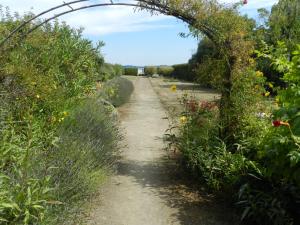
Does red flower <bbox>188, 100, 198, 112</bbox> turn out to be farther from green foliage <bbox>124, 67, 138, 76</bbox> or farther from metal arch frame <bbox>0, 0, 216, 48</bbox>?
green foliage <bbox>124, 67, 138, 76</bbox>

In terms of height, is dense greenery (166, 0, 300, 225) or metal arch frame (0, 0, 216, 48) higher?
metal arch frame (0, 0, 216, 48)

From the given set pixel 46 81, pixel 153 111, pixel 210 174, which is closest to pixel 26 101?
pixel 46 81

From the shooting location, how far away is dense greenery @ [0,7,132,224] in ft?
13.1

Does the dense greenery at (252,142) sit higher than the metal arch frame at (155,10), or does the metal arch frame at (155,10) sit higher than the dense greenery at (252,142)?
the metal arch frame at (155,10)

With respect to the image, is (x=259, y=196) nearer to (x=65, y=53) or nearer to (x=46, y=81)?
(x=46, y=81)

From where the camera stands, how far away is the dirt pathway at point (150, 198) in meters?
5.53

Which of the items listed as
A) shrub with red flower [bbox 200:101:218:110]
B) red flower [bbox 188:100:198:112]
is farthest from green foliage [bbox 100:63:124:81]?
shrub with red flower [bbox 200:101:218:110]

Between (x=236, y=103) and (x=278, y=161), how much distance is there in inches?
86.9

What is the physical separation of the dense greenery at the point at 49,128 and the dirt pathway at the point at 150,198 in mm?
403

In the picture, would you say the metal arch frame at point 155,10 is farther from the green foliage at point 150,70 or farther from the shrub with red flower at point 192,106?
the green foliage at point 150,70

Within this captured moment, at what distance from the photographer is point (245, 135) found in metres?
6.83

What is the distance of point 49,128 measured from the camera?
6.66m

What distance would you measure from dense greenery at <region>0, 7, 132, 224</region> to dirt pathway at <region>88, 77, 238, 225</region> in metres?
0.40

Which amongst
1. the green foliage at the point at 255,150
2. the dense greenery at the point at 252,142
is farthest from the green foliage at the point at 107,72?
the green foliage at the point at 255,150
